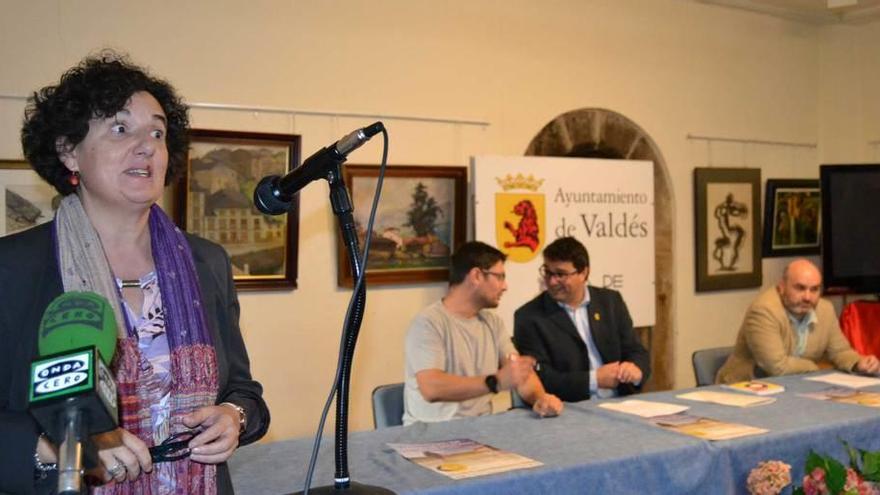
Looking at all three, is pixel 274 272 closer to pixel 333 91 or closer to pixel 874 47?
pixel 333 91

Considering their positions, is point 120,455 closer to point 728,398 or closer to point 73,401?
point 73,401

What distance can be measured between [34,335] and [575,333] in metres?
2.76

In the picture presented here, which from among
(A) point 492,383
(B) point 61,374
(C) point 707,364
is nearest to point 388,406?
(A) point 492,383

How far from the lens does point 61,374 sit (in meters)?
0.99

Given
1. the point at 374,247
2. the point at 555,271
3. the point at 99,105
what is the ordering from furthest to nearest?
1. the point at 374,247
2. the point at 555,271
3. the point at 99,105

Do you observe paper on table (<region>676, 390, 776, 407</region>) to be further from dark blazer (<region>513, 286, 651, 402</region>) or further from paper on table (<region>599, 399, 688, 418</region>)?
dark blazer (<region>513, 286, 651, 402</region>)

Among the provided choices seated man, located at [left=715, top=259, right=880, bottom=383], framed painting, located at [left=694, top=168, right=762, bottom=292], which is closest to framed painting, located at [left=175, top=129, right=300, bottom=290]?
seated man, located at [left=715, top=259, right=880, bottom=383]

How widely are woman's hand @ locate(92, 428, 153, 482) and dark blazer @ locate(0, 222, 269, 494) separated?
189 mm

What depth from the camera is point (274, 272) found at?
4324mm

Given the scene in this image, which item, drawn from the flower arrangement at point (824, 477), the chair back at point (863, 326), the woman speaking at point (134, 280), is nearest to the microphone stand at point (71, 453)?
the woman speaking at point (134, 280)

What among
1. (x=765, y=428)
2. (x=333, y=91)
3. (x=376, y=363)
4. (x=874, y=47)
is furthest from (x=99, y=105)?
(x=874, y=47)

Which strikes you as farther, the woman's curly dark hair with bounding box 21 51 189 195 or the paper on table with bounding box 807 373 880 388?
the paper on table with bounding box 807 373 880 388

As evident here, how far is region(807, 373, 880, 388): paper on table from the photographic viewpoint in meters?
3.74

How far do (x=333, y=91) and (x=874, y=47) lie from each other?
4.17 metres
